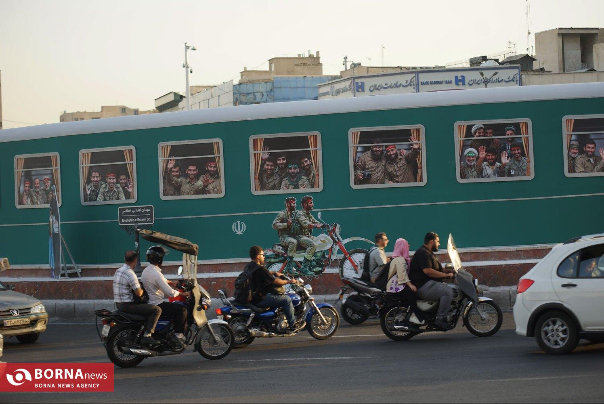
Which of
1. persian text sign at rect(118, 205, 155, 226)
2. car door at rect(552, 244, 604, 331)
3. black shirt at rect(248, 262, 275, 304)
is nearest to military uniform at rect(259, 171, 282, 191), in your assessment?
persian text sign at rect(118, 205, 155, 226)

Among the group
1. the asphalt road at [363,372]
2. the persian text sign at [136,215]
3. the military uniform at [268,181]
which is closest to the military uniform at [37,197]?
the persian text sign at [136,215]

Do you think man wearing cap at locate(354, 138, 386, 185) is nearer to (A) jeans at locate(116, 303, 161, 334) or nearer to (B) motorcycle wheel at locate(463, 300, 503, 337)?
(B) motorcycle wheel at locate(463, 300, 503, 337)

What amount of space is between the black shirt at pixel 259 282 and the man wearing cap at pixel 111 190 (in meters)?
6.52

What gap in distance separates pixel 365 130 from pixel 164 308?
6695 mm

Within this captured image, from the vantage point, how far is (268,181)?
711 inches


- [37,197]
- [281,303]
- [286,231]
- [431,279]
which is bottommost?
[281,303]

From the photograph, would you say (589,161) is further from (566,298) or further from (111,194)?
(111,194)

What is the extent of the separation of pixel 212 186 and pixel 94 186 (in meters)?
2.60

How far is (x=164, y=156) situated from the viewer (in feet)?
61.3

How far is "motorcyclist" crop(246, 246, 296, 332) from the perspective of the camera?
13.3 meters

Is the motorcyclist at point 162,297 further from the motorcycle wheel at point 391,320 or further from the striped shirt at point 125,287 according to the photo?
the motorcycle wheel at point 391,320

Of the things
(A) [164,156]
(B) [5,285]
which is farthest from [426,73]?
(B) [5,285]

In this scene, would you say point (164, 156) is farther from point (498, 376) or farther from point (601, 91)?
point (498, 376)

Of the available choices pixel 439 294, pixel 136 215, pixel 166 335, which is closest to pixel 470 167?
pixel 439 294
